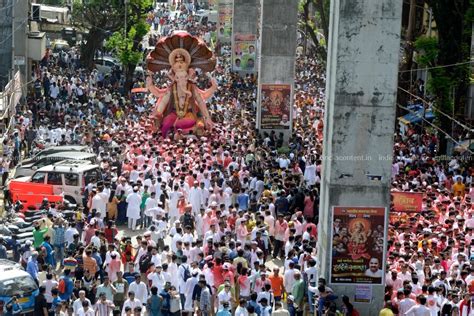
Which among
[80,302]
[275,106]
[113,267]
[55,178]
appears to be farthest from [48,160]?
[80,302]

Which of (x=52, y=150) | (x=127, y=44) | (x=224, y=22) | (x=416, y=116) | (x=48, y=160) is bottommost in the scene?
(x=48, y=160)

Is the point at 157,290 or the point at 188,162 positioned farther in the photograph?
the point at 188,162

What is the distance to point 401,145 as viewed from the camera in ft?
122

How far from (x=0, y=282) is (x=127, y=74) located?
3436 cm

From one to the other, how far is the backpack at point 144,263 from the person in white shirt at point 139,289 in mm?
1219

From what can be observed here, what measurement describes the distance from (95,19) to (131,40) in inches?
149

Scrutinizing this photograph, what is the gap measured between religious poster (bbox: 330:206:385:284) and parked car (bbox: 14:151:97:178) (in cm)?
1195

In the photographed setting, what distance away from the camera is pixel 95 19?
5753 cm

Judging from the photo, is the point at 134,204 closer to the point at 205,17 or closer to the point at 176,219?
the point at 176,219

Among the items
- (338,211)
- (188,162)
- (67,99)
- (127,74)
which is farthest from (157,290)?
(127,74)

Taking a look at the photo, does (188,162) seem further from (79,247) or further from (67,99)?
(67,99)

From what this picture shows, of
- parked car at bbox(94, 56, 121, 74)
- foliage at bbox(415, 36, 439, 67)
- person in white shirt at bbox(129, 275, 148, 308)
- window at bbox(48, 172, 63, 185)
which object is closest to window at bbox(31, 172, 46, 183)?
window at bbox(48, 172, 63, 185)

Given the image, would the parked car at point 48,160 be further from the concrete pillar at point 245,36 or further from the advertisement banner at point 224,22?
the advertisement banner at point 224,22

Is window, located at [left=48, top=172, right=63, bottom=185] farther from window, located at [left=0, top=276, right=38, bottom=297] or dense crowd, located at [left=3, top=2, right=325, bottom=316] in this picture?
window, located at [left=0, top=276, right=38, bottom=297]
